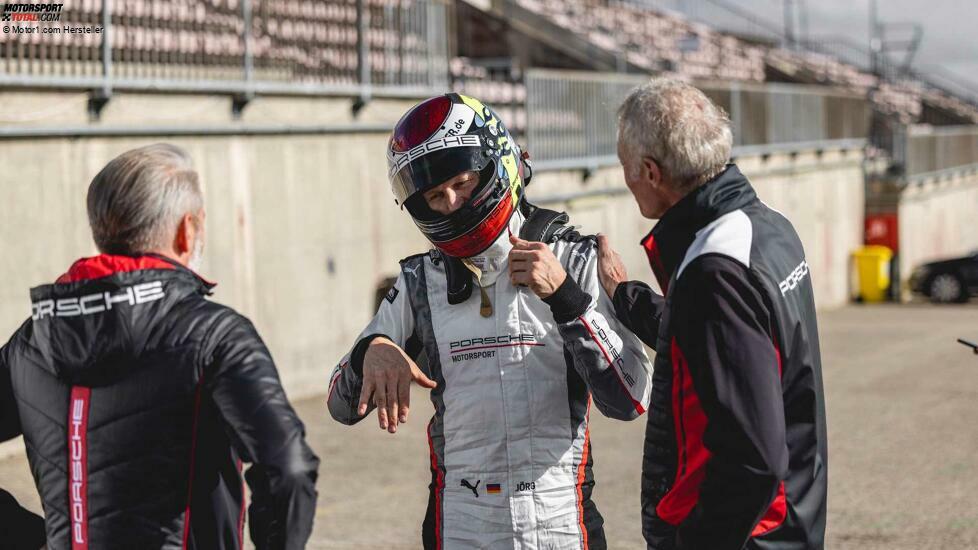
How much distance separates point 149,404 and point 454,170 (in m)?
1.05

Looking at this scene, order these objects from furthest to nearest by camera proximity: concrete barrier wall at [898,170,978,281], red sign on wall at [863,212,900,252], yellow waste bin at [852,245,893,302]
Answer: concrete barrier wall at [898,170,978,281] → red sign on wall at [863,212,900,252] → yellow waste bin at [852,245,893,302]

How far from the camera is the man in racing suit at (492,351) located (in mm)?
3193

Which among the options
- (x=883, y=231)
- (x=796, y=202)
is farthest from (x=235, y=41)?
(x=883, y=231)

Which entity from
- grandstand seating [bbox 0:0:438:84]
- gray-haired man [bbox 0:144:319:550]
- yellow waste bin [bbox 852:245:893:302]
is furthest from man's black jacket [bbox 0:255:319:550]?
yellow waste bin [bbox 852:245:893:302]

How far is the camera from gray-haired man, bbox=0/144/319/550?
104 inches

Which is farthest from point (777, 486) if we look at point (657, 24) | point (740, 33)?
point (740, 33)

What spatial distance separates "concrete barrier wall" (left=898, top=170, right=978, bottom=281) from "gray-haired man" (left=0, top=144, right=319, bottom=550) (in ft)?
97.6

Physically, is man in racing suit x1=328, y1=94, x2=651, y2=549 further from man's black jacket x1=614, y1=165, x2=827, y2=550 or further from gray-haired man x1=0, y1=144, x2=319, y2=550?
gray-haired man x1=0, y1=144, x2=319, y2=550

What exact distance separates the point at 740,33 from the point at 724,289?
41.2m

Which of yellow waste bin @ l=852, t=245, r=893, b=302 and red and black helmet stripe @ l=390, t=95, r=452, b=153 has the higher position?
red and black helmet stripe @ l=390, t=95, r=452, b=153

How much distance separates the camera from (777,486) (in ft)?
8.88

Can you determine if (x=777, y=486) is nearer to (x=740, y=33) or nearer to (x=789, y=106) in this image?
(x=789, y=106)

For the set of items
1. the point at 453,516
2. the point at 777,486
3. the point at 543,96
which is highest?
the point at 543,96

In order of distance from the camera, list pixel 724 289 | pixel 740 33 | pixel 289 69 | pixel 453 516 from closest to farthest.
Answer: pixel 724 289 < pixel 453 516 < pixel 289 69 < pixel 740 33
